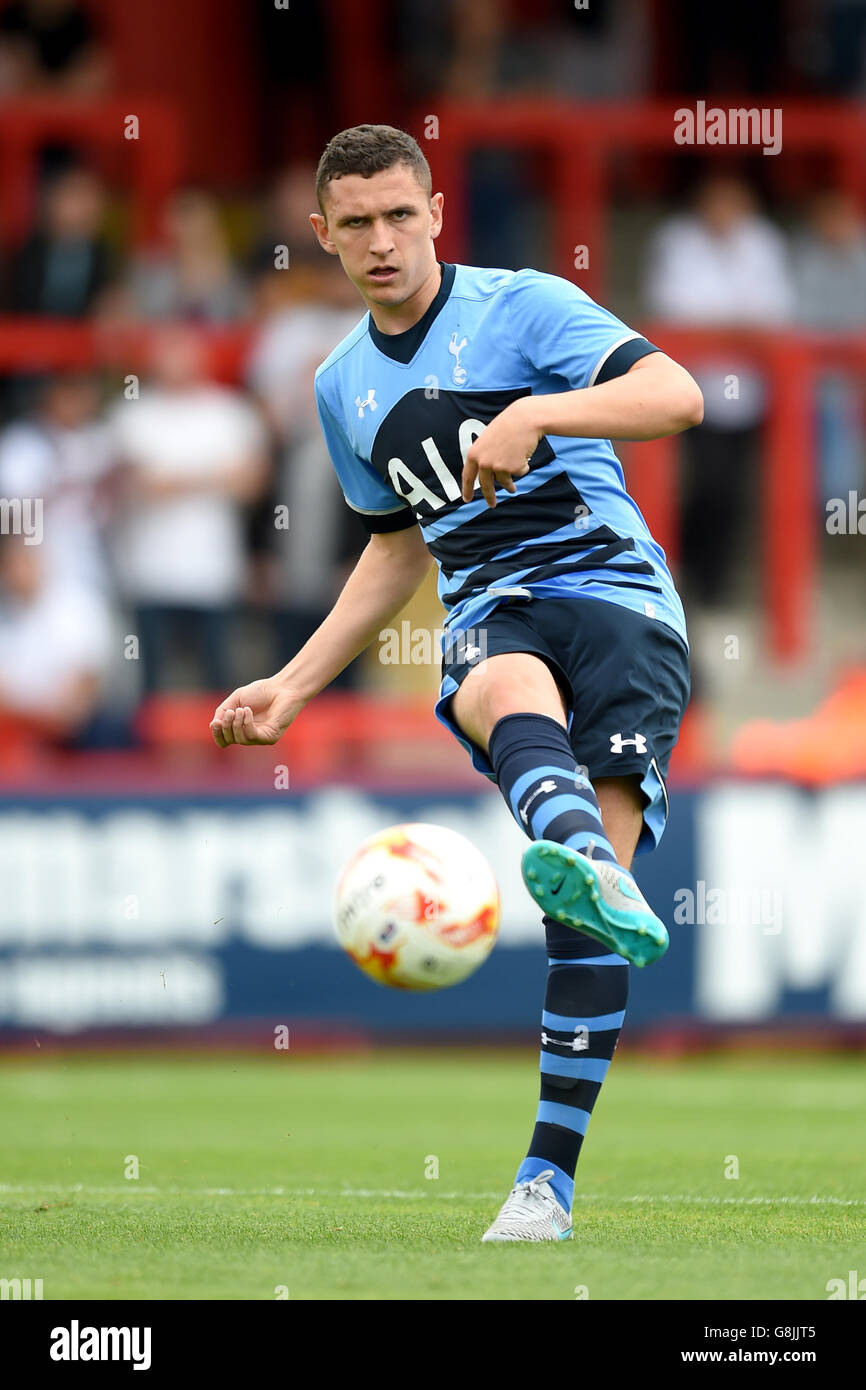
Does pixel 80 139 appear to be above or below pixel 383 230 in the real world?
above

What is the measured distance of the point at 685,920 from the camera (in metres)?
11.1

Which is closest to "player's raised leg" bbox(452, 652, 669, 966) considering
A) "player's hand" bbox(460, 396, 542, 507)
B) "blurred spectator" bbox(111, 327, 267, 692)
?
"player's hand" bbox(460, 396, 542, 507)

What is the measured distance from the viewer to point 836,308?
14148mm

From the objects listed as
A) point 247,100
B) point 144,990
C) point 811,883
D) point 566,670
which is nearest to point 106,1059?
point 144,990

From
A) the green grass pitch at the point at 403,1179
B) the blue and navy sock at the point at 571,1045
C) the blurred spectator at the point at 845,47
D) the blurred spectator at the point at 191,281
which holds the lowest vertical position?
the green grass pitch at the point at 403,1179

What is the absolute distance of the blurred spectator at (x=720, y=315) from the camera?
1381cm

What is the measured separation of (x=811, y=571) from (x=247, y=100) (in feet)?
20.7

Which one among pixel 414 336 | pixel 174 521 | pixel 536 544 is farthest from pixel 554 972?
pixel 174 521

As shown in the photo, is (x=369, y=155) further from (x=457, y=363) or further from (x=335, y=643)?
(x=335, y=643)

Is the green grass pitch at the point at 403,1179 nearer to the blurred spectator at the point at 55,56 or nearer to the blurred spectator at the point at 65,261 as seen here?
A: the blurred spectator at the point at 65,261

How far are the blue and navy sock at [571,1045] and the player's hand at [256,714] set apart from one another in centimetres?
92

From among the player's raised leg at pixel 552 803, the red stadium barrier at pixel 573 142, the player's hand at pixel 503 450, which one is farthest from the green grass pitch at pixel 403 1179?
the red stadium barrier at pixel 573 142

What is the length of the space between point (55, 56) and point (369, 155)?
10.4 m
